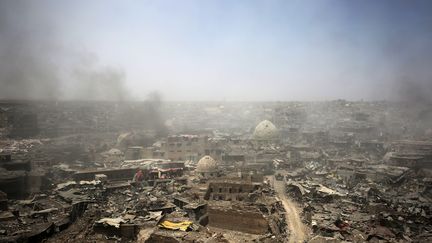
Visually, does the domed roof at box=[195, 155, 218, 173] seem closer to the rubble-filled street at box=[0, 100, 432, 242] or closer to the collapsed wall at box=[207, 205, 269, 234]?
the rubble-filled street at box=[0, 100, 432, 242]

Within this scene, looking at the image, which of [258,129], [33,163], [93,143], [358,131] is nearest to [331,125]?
[358,131]

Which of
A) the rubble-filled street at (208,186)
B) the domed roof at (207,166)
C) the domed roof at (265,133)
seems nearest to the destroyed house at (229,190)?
the rubble-filled street at (208,186)

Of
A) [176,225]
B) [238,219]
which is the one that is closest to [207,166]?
[238,219]

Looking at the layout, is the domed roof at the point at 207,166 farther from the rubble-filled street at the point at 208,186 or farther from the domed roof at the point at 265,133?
the domed roof at the point at 265,133

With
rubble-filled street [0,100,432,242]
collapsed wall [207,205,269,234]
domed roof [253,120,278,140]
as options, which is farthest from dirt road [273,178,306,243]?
→ domed roof [253,120,278,140]

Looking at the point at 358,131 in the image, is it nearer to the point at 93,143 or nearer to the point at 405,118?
the point at 405,118

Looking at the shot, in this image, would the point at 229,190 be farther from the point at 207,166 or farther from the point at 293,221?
the point at 293,221
